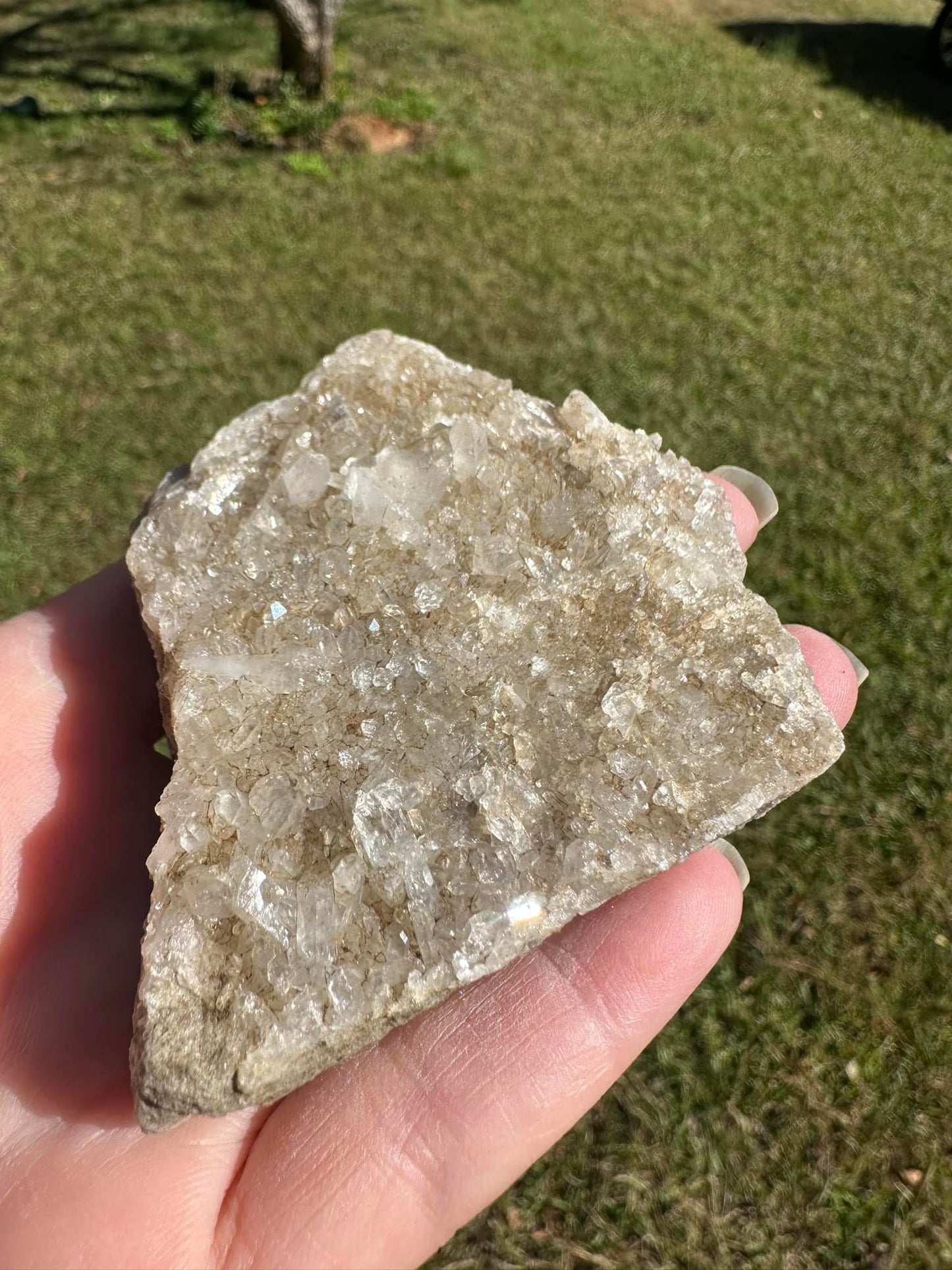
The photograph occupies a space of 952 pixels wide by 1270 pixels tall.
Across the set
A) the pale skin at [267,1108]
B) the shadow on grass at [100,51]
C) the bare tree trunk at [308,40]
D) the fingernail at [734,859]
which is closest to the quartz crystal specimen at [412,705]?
the pale skin at [267,1108]

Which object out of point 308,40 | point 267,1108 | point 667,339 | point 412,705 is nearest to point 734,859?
point 412,705

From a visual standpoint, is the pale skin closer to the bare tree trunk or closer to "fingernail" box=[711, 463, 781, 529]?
"fingernail" box=[711, 463, 781, 529]

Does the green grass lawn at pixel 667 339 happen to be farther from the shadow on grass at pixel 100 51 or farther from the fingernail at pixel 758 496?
the fingernail at pixel 758 496

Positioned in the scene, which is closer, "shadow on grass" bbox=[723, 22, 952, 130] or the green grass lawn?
the green grass lawn

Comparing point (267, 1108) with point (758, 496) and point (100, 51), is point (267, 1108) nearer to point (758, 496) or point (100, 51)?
point (758, 496)

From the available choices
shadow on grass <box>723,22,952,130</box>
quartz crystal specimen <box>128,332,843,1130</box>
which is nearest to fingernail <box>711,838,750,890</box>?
quartz crystal specimen <box>128,332,843,1130</box>

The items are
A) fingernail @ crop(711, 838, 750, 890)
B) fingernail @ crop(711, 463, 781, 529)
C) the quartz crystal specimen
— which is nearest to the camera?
the quartz crystal specimen
